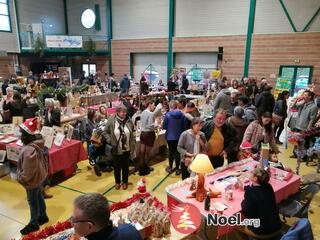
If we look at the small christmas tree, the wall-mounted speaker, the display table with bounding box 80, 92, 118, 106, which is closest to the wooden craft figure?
the small christmas tree

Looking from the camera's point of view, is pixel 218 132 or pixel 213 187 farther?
pixel 218 132

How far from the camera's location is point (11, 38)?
561 inches

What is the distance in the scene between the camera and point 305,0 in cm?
1134

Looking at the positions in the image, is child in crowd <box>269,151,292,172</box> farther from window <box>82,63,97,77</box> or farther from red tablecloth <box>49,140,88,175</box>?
window <box>82,63,97,77</box>

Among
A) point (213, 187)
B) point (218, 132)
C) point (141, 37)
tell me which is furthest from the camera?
point (141, 37)

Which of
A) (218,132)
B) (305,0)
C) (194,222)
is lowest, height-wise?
(194,222)

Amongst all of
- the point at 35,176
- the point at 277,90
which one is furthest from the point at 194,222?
the point at 277,90

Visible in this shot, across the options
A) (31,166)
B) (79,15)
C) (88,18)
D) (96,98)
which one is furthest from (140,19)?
(31,166)

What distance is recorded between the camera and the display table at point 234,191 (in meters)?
2.78

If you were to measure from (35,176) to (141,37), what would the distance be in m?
14.0

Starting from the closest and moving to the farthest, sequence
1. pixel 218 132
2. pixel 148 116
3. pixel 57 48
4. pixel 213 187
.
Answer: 1. pixel 213 187
2. pixel 218 132
3. pixel 148 116
4. pixel 57 48

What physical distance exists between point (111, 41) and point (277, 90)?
1060 cm

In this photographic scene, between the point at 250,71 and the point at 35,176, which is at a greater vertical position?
the point at 250,71

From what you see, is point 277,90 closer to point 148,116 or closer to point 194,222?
point 148,116
